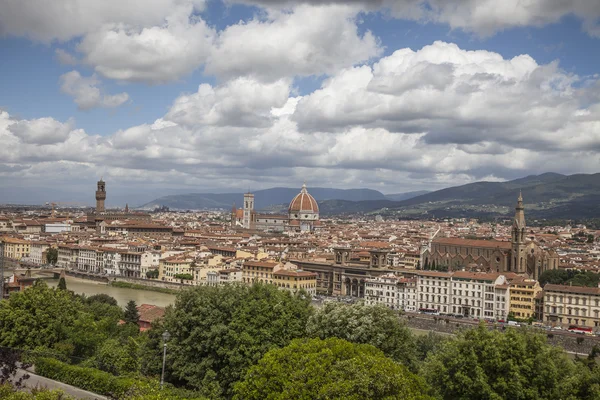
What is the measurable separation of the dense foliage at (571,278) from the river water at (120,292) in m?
22.9

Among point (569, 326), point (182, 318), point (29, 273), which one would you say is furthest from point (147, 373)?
point (29, 273)

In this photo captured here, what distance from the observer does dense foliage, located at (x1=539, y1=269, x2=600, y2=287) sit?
1497 inches

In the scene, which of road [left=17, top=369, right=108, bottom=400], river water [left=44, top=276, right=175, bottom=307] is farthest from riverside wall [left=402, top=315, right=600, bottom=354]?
river water [left=44, top=276, right=175, bottom=307]

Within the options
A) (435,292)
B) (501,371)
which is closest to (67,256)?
(435,292)

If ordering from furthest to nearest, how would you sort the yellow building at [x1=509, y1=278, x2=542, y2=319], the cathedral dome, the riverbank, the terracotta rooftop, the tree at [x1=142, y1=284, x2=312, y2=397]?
1. the cathedral dome
2. the terracotta rooftop
3. the riverbank
4. the yellow building at [x1=509, y1=278, x2=542, y2=319]
5. the tree at [x1=142, y1=284, x2=312, y2=397]

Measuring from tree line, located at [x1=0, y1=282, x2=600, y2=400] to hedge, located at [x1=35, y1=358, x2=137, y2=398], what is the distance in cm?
3

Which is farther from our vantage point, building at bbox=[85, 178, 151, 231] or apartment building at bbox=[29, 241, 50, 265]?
building at bbox=[85, 178, 151, 231]

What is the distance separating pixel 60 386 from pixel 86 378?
1.87 feet

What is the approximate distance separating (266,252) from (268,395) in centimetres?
4486

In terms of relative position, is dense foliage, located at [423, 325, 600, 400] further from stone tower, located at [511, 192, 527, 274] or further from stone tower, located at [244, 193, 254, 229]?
stone tower, located at [244, 193, 254, 229]

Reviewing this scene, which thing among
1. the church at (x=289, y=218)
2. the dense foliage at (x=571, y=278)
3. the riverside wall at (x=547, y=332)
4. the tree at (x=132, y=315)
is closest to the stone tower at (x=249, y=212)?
the church at (x=289, y=218)

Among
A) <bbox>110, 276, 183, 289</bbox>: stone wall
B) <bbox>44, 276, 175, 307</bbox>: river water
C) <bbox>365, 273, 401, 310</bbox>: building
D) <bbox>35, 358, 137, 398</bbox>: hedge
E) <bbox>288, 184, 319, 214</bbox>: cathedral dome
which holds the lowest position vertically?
<bbox>44, 276, 175, 307</bbox>: river water

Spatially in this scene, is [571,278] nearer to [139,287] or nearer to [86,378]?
[139,287]

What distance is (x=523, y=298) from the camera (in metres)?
34.8
